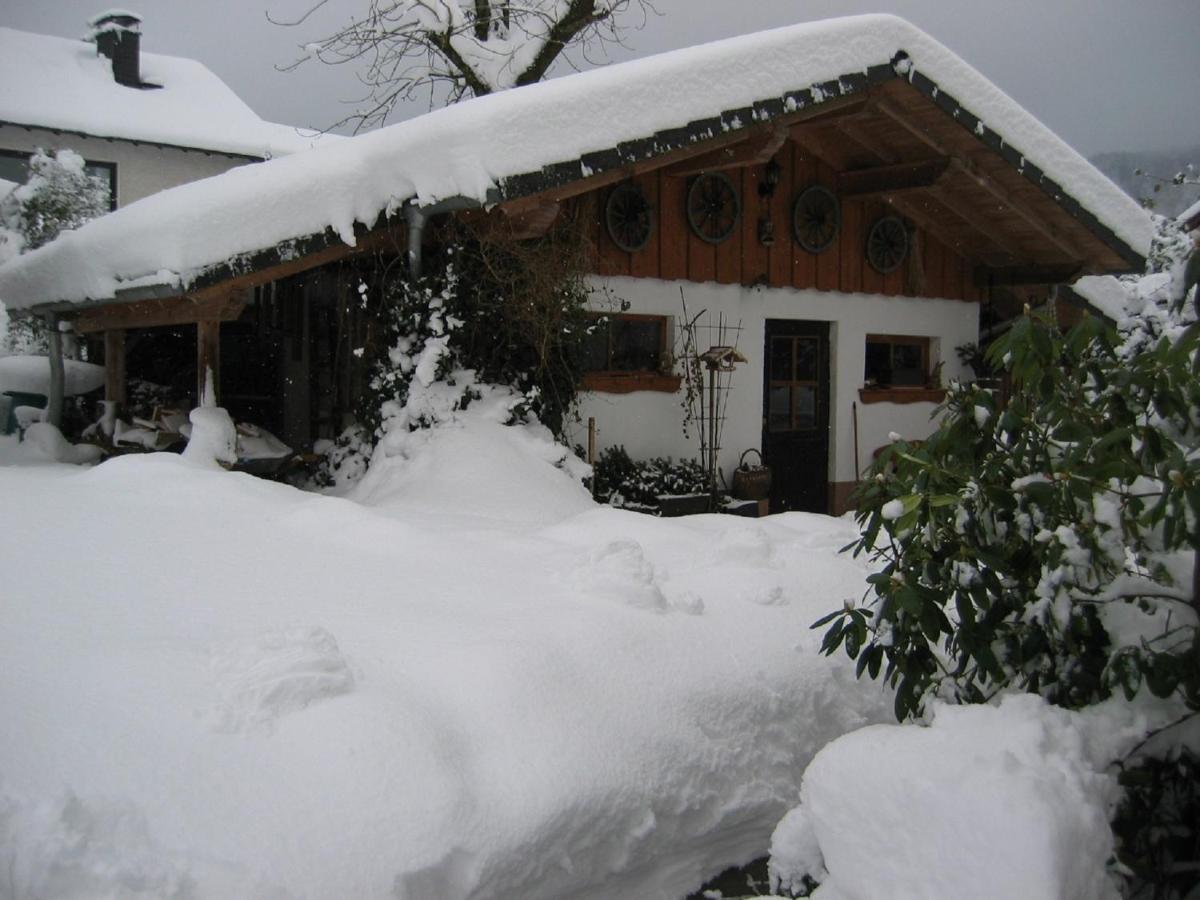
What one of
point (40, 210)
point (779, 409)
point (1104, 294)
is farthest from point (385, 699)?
point (40, 210)

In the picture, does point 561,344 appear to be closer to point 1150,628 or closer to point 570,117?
point 570,117

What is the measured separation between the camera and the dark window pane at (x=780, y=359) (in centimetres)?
891

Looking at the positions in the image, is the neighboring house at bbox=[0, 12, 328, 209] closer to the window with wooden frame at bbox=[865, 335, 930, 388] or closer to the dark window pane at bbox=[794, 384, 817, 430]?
the dark window pane at bbox=[794, 384, 817, 430]

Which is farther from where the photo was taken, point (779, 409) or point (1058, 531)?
point (779, 409)

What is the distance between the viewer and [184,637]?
3.15 m

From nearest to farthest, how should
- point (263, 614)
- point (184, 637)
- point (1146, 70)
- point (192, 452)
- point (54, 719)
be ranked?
point (54, 719)
point (184, 637)
point (263, 614)
point (1146, 70)
point (192, 452)

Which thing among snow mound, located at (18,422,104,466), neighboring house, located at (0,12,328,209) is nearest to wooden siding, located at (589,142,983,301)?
snow mound, located at (18,422,104,466)

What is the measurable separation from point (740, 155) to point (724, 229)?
3.04ft

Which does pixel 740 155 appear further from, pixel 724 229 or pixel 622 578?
pixel 622 578

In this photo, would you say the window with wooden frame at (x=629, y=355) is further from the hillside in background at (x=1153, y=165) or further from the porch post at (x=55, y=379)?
the porch post at (x=55, y=379)

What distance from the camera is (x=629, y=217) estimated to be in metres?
Result: 7.71

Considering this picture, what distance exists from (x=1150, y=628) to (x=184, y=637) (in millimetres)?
2887

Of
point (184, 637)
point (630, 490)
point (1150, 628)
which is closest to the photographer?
point (1150, 628)

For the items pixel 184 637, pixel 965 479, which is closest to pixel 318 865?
pixel 184 637
